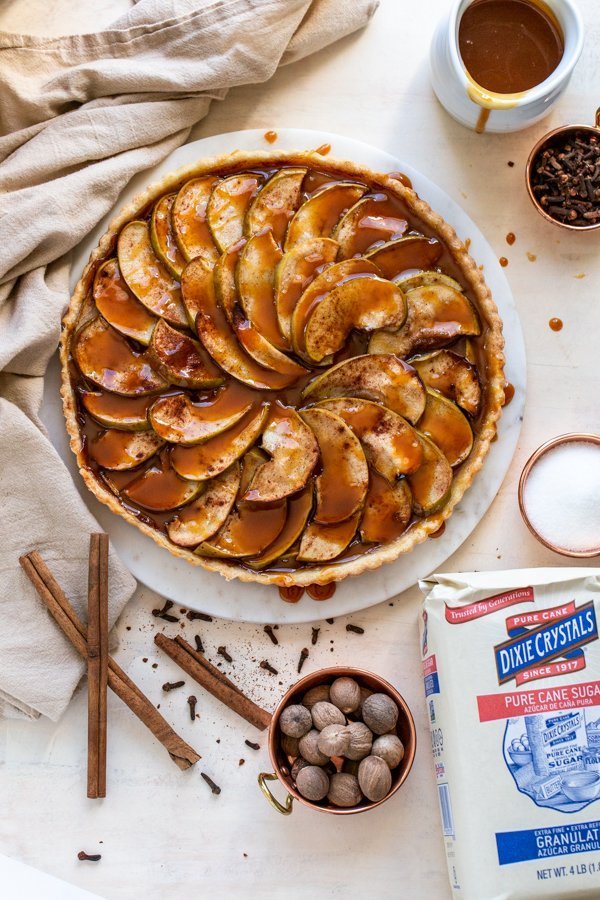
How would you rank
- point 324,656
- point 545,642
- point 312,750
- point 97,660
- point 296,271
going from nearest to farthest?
point 545,642, point 312,750, point 296,271, point 97,660, point 324,656

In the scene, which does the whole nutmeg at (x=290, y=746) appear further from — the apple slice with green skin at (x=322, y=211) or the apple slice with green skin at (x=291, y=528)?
the apple slice with green skin at (x=322, y=211)

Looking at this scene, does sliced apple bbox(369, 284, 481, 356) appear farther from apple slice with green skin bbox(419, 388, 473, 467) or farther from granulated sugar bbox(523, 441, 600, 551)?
granulated sugar bbox(523, 441, 600, 551)

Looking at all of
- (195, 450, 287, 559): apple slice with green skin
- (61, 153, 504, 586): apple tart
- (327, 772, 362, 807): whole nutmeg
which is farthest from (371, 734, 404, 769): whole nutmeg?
(195, 450, 287, 559): apple slice with green skin

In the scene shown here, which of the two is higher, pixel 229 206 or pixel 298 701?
pixel 229 206

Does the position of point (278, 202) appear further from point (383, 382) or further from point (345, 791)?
point (345, 791)

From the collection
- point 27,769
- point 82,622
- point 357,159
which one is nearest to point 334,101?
point 357,159

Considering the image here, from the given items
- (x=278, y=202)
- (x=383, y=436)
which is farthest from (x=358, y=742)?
(x=278, y=202)

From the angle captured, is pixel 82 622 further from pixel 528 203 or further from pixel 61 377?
pixel 528 203
